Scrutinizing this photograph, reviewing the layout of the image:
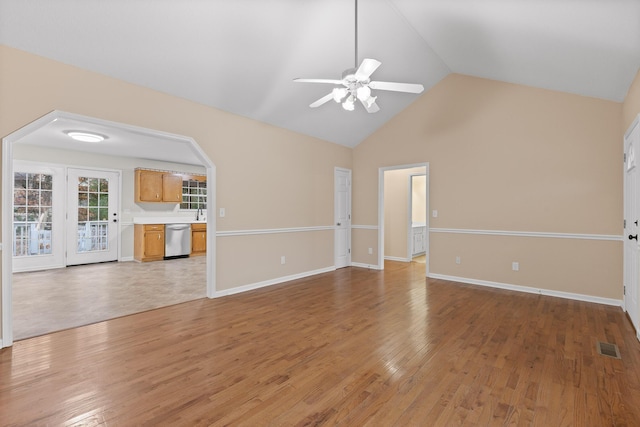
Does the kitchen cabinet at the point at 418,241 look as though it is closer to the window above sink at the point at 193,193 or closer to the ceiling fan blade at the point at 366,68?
→ the ceiling fan blade at the point at 366,68

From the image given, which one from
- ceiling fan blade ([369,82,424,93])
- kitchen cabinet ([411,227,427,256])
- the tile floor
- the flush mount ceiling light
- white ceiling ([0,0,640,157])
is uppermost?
white ceiling ([0,0,640,157])

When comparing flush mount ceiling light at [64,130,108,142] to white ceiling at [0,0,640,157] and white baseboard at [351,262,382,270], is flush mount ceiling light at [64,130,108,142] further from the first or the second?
white baseboard at [351,262,382,270]

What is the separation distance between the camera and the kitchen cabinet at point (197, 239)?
816 centimetres

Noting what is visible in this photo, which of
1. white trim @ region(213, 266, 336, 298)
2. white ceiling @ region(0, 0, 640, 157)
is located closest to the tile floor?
white trim @ region(213, 266, 336, 298)

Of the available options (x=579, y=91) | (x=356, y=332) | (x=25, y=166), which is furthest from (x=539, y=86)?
(x=25, y=166)

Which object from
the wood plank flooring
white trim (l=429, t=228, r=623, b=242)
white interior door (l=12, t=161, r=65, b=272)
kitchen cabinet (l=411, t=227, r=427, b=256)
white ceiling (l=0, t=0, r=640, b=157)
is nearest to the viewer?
the wood plank flooring

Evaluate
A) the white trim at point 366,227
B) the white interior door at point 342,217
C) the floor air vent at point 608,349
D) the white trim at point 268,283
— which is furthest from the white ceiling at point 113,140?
the floor air vent at point 608,349

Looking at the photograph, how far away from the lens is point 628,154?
360cm

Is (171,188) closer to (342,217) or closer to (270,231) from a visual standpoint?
(270,231)

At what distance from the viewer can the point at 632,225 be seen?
3430 mm

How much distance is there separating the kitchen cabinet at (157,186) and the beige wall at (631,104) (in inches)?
337

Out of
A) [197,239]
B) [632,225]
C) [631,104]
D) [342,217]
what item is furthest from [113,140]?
[632,225]

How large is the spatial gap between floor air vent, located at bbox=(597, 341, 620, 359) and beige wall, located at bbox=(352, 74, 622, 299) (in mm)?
1726

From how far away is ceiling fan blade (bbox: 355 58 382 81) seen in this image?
8.25ft
